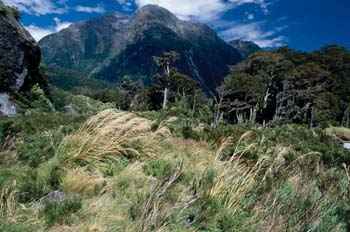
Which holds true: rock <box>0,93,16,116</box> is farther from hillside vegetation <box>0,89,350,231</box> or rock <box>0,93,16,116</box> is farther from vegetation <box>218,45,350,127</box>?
vegetation <box>218,45,350,127</box>

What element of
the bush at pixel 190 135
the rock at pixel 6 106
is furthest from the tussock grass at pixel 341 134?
the rock at pixel 6 106

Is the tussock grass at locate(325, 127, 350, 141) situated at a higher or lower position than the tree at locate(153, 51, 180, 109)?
lower

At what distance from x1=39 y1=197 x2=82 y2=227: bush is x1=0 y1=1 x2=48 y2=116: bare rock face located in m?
19.0

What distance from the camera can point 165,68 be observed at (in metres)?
39.9

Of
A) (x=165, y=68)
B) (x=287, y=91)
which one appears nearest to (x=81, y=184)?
(x=287, y=91)

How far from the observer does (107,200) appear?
3.90 m

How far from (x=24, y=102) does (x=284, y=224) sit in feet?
75.9

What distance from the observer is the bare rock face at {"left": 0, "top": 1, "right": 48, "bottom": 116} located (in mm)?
22547

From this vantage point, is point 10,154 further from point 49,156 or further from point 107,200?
point 107,200

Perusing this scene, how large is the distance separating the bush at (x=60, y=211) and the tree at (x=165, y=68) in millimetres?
30570

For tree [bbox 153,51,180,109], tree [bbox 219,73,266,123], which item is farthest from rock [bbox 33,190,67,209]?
tree [bbox 153,51,180,109]

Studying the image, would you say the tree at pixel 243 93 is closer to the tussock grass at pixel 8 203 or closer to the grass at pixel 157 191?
the grass at pixel 157 191

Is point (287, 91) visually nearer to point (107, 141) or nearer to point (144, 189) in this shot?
point (107, 141)

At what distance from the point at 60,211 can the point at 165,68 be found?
3707 centimetres
